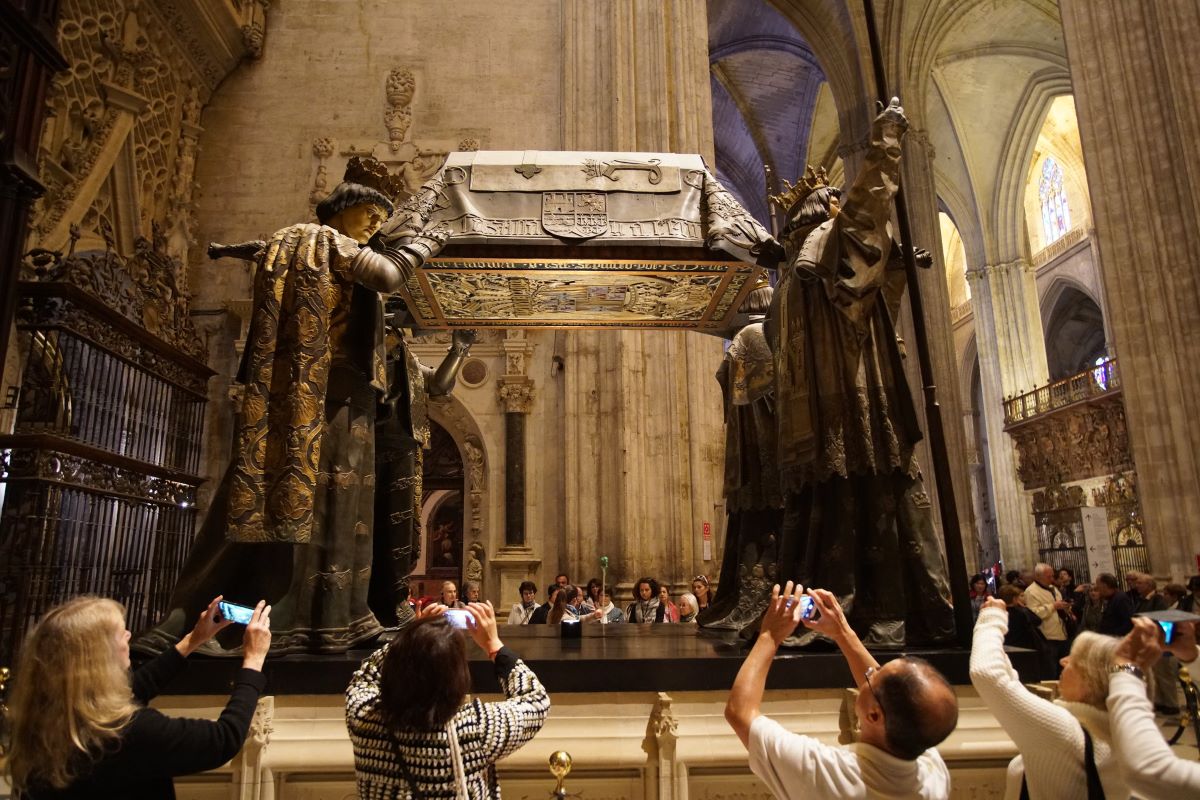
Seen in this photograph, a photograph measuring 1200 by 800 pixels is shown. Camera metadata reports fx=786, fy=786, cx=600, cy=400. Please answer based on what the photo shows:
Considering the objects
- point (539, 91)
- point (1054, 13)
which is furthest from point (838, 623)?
point (1054, 13)

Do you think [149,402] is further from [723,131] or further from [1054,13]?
[1054,13]

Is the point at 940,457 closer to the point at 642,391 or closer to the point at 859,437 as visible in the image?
the point at 859,437

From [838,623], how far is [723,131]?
25.8m

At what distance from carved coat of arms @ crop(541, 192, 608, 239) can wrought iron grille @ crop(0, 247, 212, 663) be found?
4851 millimetres

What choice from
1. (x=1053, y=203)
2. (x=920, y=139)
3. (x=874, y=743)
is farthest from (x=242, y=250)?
(x=1053, y=203)

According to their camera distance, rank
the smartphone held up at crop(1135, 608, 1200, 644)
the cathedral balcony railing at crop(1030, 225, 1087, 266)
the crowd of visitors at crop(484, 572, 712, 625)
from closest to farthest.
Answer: the smartphone held up at crop(1135, 608, 1200, 644) → the crowd of visitors at crop(484, 572, 712, 625) → the cathedral balcony railing at crop(1030, 225, 1087, 266)

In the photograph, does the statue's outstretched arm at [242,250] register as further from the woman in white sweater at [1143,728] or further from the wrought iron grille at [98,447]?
the wrought iron grille at [98,447]

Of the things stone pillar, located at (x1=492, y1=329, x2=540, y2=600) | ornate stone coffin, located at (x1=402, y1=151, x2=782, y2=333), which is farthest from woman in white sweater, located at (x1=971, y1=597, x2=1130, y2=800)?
stone pillar, located at (x1=492, y1=329, x2=540, y2=600)

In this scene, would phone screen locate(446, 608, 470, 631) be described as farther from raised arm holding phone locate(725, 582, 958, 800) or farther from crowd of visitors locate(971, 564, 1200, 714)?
crowd of visitors locate(971, 564, 1200, 714)

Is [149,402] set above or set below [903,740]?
above

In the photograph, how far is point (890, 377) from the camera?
3439 mm

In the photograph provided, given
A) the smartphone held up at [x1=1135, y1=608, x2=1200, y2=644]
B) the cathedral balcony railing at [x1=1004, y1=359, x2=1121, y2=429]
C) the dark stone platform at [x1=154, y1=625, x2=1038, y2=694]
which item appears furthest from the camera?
the cathedral balcony railing at [x1=1004, y1=359, x2=1121, y2=429]

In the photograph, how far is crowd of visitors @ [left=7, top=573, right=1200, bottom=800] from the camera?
1457 millimetres

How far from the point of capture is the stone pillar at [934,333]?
14797mm
